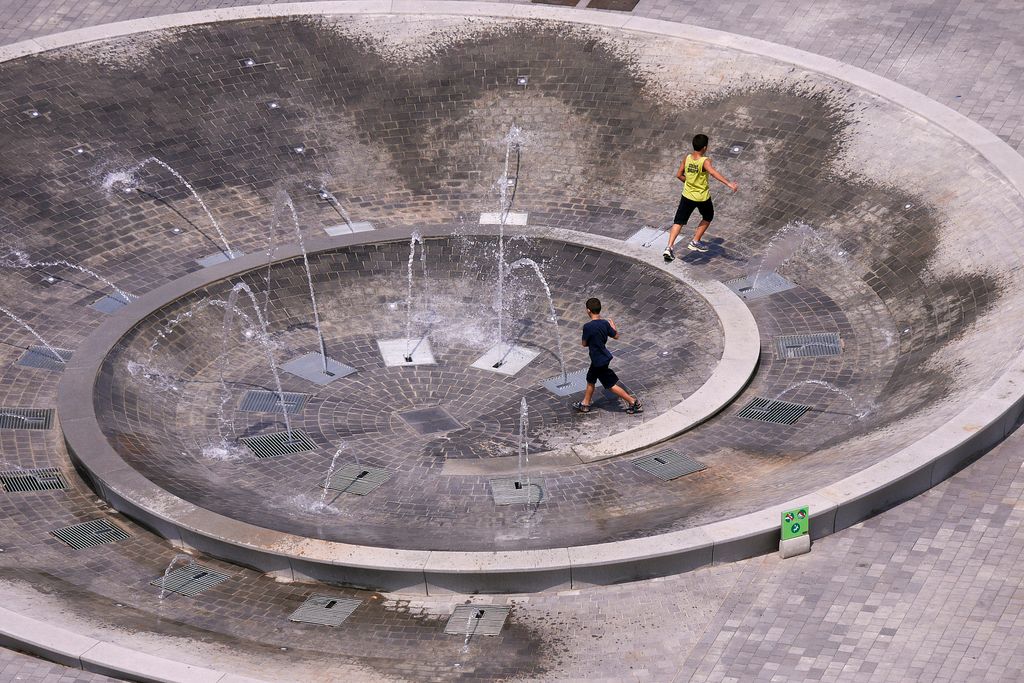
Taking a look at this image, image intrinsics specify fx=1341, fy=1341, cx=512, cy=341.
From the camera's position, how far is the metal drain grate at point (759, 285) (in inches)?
707

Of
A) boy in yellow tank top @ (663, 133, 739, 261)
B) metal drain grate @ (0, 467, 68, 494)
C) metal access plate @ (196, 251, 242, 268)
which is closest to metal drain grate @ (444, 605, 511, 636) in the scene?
metal drain grate @ (0, 467, 68, 494)

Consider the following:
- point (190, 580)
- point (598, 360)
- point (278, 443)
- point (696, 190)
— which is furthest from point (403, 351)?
point (190, 580)

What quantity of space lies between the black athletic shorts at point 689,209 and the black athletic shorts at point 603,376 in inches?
133

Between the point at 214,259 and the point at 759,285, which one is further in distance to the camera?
the point at 214,259

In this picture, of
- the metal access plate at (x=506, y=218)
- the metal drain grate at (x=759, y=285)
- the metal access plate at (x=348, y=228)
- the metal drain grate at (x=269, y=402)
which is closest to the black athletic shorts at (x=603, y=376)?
the metal drain grate at (x=759, y=285)

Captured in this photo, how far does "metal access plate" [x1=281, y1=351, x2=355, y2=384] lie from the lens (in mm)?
17016

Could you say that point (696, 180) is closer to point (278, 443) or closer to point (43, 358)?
point (278, 443)

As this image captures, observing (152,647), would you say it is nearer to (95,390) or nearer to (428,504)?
(428,504)

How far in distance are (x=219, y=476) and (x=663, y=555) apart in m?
5.30

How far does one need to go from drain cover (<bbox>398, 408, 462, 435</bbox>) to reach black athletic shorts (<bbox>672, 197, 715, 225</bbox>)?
14.3ft

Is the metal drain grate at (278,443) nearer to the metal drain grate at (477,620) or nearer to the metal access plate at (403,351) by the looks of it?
the metal access plate at (403,351)

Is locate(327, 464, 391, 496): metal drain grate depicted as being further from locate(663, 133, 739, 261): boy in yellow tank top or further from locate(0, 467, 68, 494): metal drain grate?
locate(663, 133, 739, 261): boy in yellow tank top

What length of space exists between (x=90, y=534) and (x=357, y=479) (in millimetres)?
2835

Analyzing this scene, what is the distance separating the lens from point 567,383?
1662 cm
